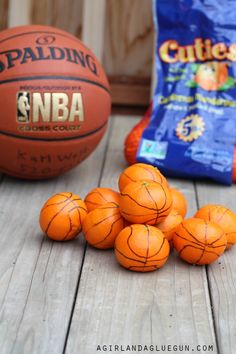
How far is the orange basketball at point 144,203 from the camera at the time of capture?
84.8 inches

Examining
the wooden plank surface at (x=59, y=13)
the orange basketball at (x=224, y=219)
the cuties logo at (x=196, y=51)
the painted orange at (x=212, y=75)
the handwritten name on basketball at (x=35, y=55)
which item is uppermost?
the handwritten name on basketball at (x=35, y=55)

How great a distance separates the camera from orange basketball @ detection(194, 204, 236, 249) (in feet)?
7.43

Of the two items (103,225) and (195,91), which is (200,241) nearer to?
(103,225)

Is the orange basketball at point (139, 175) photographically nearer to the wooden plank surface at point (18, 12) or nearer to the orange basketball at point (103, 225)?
the orange basketball at point (103, 225)

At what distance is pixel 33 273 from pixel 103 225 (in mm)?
270

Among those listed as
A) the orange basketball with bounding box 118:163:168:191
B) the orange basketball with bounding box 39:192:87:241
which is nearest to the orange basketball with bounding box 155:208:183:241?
the orange basketball with bounding box 118:163:168:191

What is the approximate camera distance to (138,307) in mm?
1933

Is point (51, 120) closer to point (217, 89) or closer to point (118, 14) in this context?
point (217, 89)

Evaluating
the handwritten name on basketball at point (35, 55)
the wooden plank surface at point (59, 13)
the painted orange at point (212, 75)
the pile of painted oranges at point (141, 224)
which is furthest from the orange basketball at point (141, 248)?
the wooden plank surface at point (59, 13)

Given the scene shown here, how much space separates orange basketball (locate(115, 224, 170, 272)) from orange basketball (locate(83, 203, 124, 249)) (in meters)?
0.08

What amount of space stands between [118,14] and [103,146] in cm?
88

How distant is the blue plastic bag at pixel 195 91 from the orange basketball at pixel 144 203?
80cm

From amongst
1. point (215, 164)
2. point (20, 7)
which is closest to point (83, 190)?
point (215, 164)

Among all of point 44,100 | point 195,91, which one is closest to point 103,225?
point 44,100
